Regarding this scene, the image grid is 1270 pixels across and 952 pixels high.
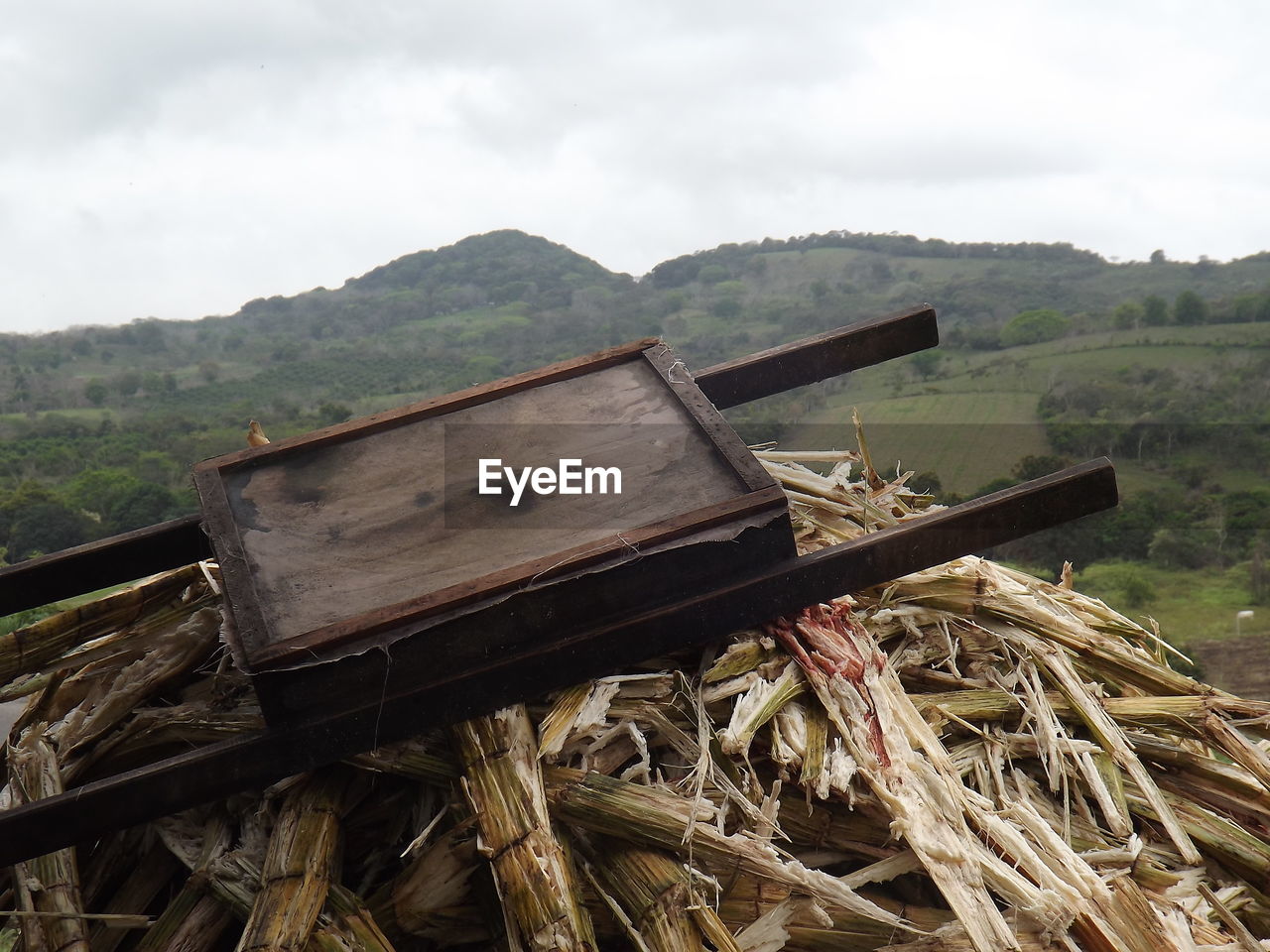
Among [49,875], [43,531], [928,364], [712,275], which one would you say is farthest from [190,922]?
[712,275]

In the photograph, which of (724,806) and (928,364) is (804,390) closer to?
(928,364)

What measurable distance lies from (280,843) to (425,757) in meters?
0.33

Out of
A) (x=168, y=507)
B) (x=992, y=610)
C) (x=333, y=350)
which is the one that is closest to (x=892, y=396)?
(x=168, y=507)

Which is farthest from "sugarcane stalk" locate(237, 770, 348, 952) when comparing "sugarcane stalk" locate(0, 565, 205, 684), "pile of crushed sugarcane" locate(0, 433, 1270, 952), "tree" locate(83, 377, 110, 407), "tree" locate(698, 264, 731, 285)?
"tree" locate(698, 264, 731, 285)

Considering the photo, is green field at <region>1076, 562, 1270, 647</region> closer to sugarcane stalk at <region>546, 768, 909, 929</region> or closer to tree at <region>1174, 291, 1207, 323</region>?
sugarcane stalk at <region>546, 768, 909, 929</region>

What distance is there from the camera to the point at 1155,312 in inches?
1240

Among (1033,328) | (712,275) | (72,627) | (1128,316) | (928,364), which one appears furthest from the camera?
(712,275)

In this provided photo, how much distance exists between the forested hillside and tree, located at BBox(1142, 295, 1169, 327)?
7 centimetres

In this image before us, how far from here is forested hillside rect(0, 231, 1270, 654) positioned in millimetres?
16484

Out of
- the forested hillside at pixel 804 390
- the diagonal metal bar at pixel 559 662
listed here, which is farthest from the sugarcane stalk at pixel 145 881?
the forested hillside at pixel 804 390

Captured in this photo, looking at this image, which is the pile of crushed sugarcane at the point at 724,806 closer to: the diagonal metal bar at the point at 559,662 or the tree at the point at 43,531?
the diagonal metal bar at the point at 559,662

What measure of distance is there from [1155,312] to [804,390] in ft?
61.5

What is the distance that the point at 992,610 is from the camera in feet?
8.34

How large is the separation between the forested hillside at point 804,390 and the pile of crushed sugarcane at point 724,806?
1529 mm
